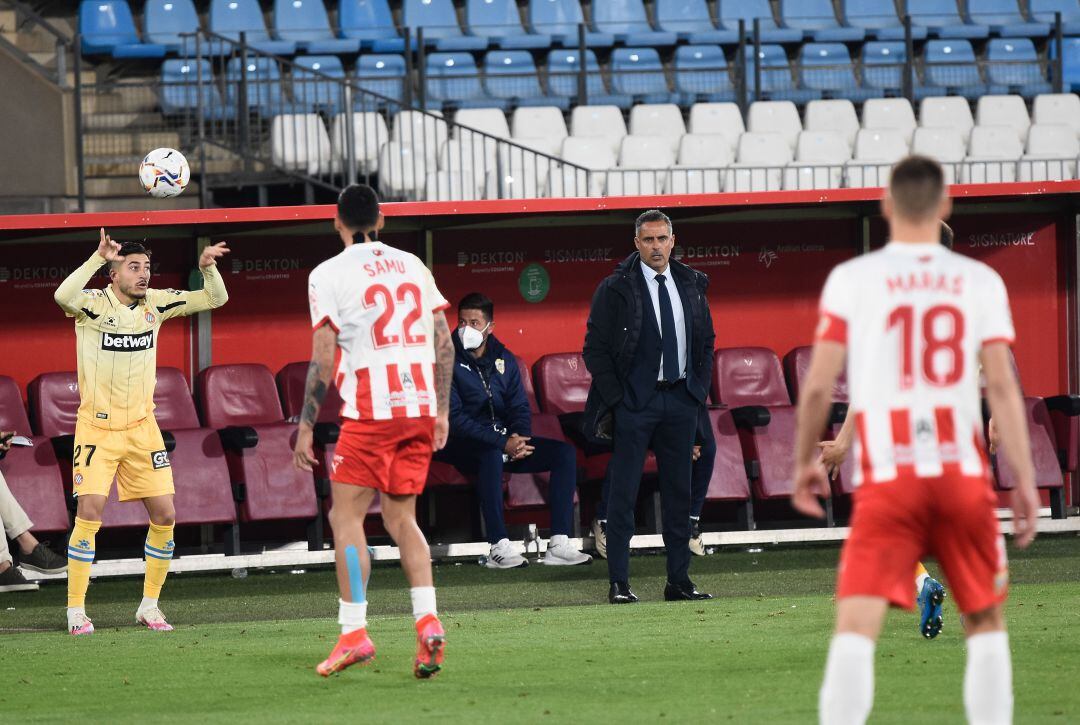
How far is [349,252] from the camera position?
236 inches

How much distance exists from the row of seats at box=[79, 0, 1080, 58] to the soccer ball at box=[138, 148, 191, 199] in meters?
6.16

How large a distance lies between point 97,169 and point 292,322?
3973 mm

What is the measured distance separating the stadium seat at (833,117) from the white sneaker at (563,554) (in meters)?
7.33

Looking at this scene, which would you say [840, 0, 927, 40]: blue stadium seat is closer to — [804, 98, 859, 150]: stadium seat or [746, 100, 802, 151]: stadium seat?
[804, 98, 859, 150]: stadium seat

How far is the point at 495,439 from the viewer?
10.2 m

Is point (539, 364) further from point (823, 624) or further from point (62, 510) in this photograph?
point (823, 624)

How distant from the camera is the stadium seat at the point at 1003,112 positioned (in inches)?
656

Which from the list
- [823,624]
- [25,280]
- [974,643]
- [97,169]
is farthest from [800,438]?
[97,169]

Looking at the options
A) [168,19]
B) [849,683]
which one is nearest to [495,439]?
[849,683]

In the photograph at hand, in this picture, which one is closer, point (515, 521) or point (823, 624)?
point (823, 624)

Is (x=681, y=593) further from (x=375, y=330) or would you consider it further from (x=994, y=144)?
(x=994, y=144)

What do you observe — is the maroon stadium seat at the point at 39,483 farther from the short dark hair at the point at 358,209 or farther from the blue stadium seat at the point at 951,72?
the blue stadium seat at the point at 951,72

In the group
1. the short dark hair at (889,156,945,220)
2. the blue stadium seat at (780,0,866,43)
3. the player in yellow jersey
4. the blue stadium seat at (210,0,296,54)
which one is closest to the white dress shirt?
the player in yellow jersey

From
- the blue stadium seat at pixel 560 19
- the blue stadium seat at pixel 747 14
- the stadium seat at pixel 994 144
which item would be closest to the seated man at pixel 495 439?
the stadium seat at pixel 994 144
